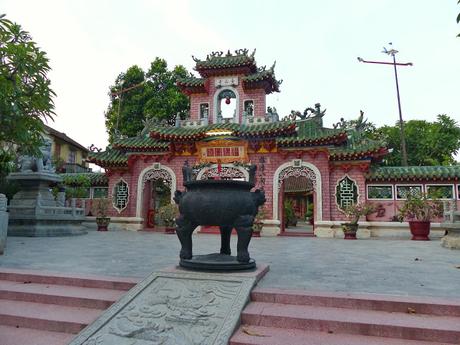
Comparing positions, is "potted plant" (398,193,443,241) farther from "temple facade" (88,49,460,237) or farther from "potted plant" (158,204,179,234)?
"potted plant" (158,204,179,234)

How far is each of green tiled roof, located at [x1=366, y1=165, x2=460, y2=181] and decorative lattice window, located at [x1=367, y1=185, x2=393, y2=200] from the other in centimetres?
44

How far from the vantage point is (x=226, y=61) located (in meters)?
17.4

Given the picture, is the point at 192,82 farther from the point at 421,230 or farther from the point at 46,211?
the point at 421,230

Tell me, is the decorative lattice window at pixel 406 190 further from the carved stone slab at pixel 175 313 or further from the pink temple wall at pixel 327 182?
the carved stone slab at pixel 175 313

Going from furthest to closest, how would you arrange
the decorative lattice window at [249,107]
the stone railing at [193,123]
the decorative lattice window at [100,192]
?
the decorative lattice window at [100,192] → the decorative lattice window at [249,107] → the stone railing at [193,123]

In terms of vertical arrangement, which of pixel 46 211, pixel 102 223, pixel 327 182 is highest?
pixel 327 182

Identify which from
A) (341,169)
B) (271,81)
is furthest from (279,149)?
(271,81)

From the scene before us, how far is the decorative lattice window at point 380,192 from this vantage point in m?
14.3

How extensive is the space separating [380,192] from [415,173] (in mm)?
1546

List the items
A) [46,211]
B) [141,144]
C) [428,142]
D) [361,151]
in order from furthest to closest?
[428,142] → [141,144] → [361,151] → [46,211]

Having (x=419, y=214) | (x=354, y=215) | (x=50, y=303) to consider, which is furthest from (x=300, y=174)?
(x=50, y=303)

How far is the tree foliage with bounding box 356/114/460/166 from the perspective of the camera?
27.0 meters

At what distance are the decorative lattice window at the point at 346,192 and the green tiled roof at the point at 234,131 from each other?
3.10m

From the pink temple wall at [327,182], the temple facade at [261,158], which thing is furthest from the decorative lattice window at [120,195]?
the pink temple wall at [327,182]
